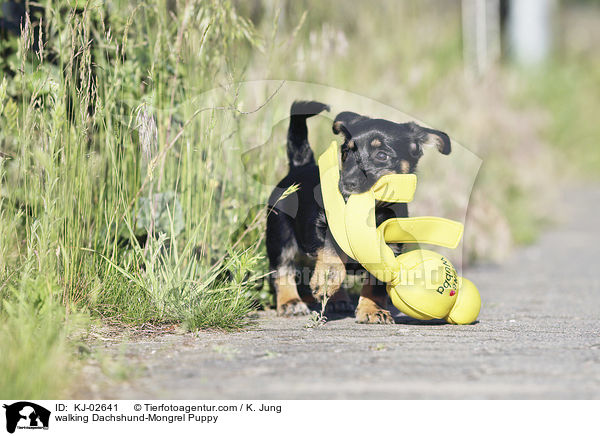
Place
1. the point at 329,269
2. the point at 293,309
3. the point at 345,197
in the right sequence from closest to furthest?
the point at 345,197 → the point at 329,269 → the point at 293,309

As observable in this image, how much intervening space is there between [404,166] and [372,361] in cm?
112

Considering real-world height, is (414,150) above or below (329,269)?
above

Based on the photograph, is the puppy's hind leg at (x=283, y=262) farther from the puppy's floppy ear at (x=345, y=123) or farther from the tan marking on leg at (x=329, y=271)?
the puppy's floppy ear at (x=345, y=123)

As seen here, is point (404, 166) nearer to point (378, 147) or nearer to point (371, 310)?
→ point (378, 147)

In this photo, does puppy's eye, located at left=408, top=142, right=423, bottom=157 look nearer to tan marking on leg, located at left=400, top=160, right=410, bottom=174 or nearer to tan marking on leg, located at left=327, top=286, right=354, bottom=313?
tan marking on leg, located at left=400, top=160, right=410, bottom=174

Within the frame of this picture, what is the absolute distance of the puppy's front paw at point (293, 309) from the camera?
3695 mm

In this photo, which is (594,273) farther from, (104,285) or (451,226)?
(104,285)

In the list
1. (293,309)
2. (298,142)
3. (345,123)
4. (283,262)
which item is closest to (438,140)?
(345,123)

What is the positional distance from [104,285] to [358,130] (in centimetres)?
132

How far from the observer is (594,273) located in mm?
5430

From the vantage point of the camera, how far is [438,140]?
3.39m

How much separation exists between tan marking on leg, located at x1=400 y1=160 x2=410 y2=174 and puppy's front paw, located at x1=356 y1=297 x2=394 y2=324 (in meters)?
0.62
